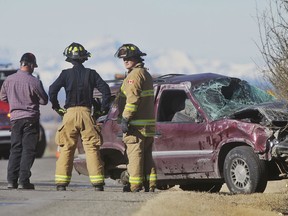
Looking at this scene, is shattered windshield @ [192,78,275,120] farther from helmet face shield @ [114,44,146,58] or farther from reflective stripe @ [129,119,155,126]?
helmet face shield @ [114,44,146,58]

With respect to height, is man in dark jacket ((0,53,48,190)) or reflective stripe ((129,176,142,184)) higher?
man in dark jacket ((0,53,48,190))

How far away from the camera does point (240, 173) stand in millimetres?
15852

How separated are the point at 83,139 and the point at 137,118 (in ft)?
2.58

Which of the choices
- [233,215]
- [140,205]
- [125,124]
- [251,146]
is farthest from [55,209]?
[251,146]

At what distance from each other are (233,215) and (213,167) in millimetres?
3348

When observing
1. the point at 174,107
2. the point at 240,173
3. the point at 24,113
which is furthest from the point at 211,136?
the point at 24,113

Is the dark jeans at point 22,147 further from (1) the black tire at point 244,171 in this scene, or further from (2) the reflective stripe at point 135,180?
(1) the black tire at point 244,171

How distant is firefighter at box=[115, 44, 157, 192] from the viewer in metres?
15.3

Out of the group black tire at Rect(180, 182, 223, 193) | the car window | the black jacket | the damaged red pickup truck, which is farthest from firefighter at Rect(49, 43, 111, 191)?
black tire at Rect(180, 182, 223, 193)

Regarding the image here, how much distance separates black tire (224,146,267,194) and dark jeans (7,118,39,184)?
2.70 metres

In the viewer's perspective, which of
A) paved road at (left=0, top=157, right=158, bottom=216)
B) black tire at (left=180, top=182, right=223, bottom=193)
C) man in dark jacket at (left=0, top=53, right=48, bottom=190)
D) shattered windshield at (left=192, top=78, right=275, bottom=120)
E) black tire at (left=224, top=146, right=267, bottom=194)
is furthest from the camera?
black tire at (left=180, top=182, right=223, bottom=193)

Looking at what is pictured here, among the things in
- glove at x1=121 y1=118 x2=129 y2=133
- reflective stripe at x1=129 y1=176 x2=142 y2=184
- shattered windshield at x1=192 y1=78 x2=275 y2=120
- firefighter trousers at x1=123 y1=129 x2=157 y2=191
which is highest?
shattered windshield at x1=192 y1=78 x2=275 y2=120

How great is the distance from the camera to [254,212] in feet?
44.0

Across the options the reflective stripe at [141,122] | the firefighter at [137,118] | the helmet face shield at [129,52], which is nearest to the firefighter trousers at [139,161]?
the firefighter at [137,118]
